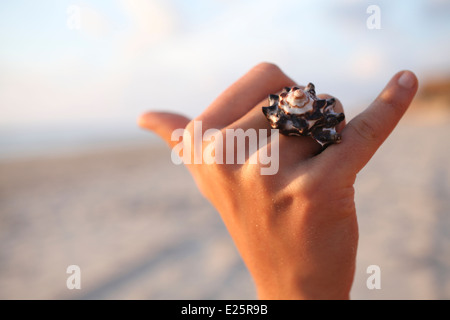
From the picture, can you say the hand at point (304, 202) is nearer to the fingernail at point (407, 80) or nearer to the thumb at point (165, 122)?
the fingernail at point (407, 80)

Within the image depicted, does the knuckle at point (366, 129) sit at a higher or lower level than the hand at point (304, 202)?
higher

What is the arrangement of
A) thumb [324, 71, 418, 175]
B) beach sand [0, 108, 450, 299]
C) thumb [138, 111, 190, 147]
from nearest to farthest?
thumb [324, 71, 418, 175] → thumb [138, 111, 190, 147] → beach sand [0, 108, 450, 299]

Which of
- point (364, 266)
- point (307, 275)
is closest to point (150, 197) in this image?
point (364, 266)

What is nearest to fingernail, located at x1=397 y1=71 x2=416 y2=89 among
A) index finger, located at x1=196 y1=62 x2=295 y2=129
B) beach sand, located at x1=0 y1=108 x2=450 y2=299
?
index finger, located at x1=196 y1=62 x2=295 y2=129

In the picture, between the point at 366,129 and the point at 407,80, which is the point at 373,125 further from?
the point at 407,80

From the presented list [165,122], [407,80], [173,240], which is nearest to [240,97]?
[165,122]

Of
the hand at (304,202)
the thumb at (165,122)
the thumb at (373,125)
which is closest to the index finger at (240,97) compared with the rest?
the hand at (304,202)

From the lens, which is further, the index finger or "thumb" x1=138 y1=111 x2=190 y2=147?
"thumb" x1=138 y1=111 x2=190 y2=147

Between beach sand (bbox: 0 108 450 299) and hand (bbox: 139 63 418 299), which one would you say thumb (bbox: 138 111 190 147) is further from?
beach sand (bbox: 0 108 450 299)
